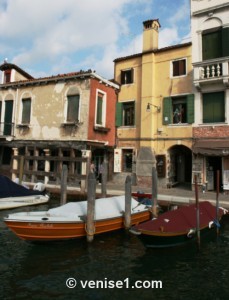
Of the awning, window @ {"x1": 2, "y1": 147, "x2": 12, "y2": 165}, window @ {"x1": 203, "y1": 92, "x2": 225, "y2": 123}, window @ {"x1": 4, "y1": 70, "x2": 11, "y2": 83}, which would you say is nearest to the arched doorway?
the awning

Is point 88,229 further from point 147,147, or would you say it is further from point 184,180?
point 184,180

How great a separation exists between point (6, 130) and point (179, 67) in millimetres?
11769

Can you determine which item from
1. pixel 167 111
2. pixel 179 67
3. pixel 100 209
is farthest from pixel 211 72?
pixel 100 209

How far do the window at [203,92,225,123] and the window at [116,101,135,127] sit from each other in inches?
185

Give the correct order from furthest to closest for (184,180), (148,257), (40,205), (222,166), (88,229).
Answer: (184,180) → (222,166) → (40,205) → (88,229) → (148,257)

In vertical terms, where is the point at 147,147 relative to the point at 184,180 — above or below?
above

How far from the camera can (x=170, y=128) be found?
16422 mm

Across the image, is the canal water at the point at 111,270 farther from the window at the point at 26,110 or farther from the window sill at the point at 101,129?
the window at the point at 26,110

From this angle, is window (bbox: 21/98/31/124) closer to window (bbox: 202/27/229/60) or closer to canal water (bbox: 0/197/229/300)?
canal water (bbox: 0/197/229/300)

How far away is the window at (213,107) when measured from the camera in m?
14.9

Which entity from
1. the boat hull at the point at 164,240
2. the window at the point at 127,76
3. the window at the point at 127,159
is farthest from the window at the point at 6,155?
the boat hull at the point at 164,240

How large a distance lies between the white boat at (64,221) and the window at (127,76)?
10562mm

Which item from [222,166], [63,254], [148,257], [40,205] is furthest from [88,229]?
[222,166]

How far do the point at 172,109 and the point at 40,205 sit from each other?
9254 mm
